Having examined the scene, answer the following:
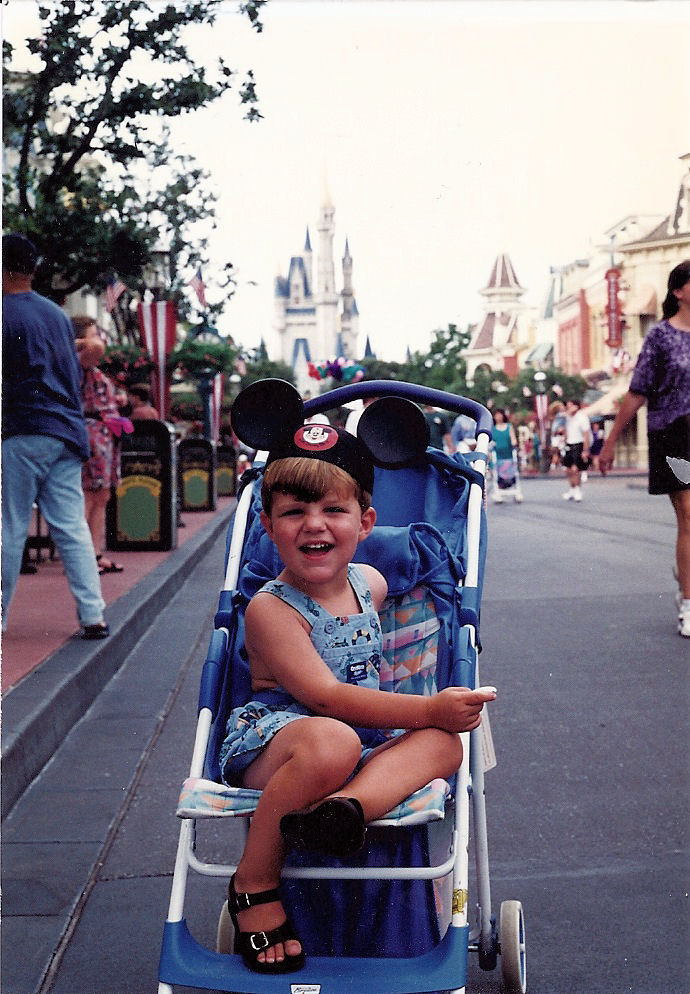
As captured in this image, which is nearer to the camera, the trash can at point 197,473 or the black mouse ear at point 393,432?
the black mouse ear at point 393,432

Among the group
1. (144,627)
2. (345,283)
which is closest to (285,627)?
(144,627)

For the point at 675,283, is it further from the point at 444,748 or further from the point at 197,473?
the point at 197,473

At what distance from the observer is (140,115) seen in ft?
36.7

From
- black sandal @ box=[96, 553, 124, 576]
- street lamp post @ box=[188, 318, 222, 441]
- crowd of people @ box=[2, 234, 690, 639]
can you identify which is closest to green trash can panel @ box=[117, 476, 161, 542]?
black sandal @ box=[96, 553, 124, 576]

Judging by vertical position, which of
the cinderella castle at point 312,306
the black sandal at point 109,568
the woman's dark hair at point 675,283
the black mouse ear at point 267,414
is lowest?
the black sandal at point 109,568

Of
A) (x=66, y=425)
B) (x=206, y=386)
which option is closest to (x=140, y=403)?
(x=66, y=425)

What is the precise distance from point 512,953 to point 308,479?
1.09 meters

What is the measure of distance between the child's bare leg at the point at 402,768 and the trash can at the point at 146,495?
1055 cm

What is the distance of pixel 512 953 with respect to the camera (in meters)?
2.84

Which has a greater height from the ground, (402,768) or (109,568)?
(402,768)

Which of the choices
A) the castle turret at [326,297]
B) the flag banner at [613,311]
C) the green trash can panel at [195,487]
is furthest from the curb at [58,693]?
the castle turret at [326,297]

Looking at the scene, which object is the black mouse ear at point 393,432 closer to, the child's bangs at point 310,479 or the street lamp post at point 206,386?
the child's bangs at point 310,479

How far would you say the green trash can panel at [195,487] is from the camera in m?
21.6

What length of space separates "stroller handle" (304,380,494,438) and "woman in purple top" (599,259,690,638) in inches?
145
